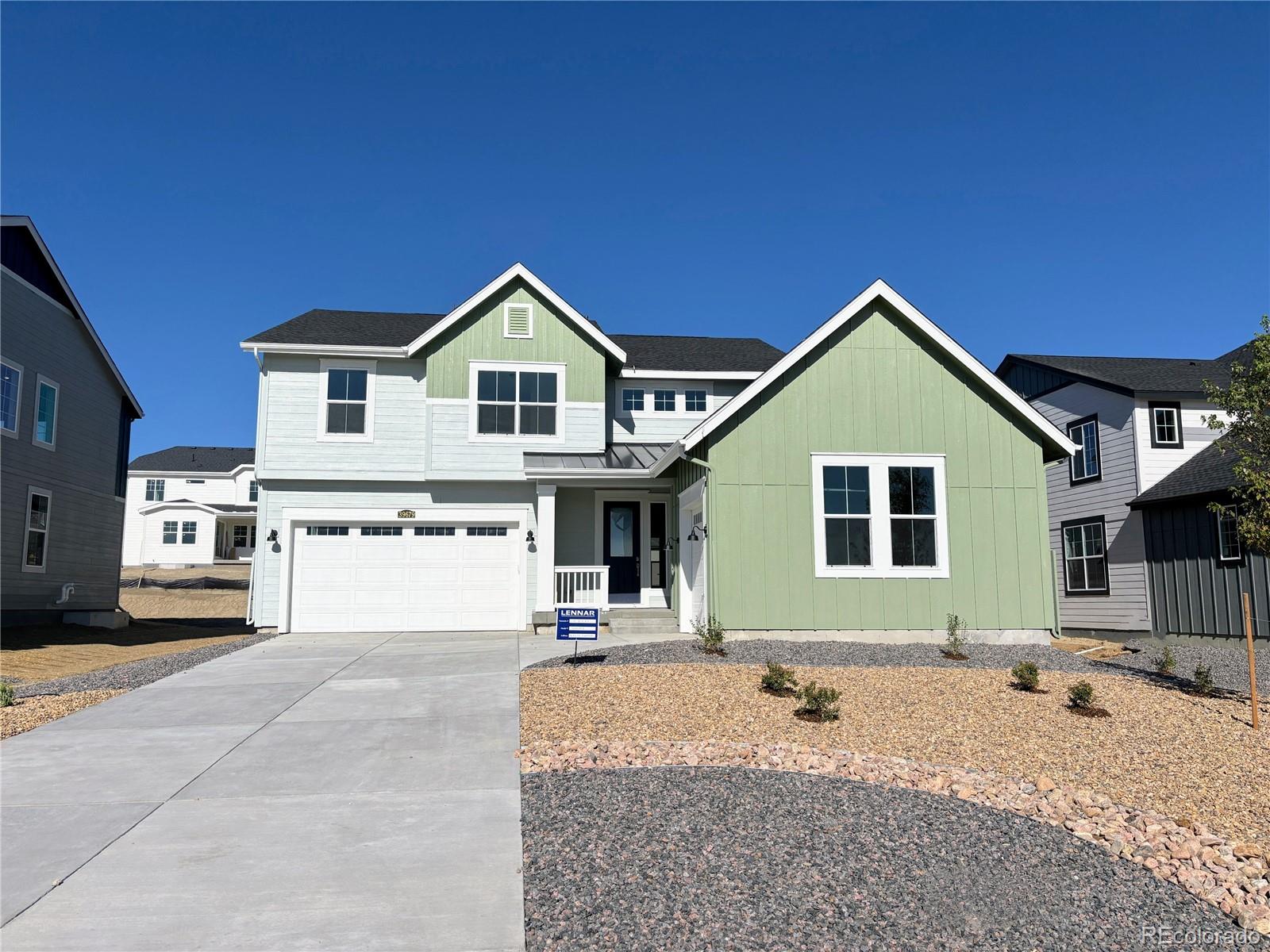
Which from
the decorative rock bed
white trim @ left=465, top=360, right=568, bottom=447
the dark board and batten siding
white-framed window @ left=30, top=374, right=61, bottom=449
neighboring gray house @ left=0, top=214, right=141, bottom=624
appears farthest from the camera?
white-framed window @ left=30, top=374, right=61, bottom=449

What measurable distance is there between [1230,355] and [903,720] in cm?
1985

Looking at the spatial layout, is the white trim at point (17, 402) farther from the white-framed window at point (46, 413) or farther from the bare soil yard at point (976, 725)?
the bare soil yard at point (976, 725)

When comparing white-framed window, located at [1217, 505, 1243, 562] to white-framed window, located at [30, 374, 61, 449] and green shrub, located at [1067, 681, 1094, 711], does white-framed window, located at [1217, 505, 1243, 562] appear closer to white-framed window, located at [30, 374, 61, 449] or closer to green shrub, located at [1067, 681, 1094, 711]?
green shrub, located at [1067, 681, 1094, 711]

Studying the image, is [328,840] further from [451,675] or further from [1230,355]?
[1230,355]

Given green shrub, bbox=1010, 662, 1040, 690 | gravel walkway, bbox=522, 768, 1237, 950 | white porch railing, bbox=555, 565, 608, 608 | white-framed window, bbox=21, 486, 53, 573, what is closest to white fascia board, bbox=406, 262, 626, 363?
white porch railing, bbox=555, 565, 608, 608

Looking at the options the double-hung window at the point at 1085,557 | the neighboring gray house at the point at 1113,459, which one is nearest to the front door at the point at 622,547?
the neighboring gray house at the point at 1113,459

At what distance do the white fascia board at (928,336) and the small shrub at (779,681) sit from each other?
5375 millimetres

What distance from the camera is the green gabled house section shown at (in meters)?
14.2

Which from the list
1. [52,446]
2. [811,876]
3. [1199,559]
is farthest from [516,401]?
[1199,559]

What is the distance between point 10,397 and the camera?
1902 centimetres

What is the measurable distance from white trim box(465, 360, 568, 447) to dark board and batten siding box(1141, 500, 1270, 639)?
13.7 meters

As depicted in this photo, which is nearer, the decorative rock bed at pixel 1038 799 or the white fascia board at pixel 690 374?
the decorative rock bed at pixel 1038 799

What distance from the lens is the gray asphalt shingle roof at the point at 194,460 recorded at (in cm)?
4897

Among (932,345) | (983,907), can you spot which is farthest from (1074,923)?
(932,345)
